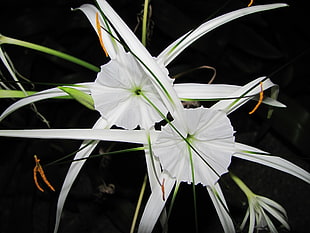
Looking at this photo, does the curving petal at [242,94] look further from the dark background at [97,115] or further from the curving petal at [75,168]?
the dark background at [97,115]

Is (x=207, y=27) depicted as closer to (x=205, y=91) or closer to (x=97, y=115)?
(x=205, y=91)

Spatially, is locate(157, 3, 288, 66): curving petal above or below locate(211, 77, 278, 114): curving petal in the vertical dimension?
above

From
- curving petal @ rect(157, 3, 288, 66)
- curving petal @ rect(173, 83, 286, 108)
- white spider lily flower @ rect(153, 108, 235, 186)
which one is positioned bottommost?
white spider lily flower @ rect(153, 108, 235, 186)

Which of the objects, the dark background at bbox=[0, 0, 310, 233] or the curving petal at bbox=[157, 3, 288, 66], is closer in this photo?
the curving petal at bbox=[157, 3, 288, 66]

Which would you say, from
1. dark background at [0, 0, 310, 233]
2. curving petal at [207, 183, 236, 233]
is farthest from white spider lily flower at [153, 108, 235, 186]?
dark background at [0, 0, 310, 233]

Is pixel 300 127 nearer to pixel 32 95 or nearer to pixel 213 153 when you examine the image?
pixel 213 153

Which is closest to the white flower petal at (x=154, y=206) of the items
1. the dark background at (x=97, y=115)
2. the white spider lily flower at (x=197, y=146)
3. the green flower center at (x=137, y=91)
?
the white spider lily flower at (x=197, y=146)

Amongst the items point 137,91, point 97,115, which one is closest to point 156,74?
point 137,91

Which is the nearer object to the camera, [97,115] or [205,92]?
[205,92]

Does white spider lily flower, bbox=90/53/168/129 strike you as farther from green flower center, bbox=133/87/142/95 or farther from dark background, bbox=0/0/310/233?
dark background, bbox=0/0/310/233
